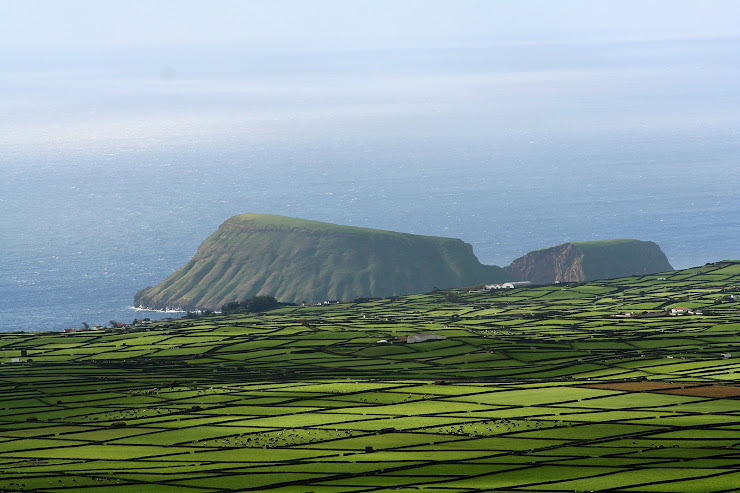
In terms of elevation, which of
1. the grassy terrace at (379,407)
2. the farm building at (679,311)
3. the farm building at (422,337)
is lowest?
the grassy terrace at (379,407)

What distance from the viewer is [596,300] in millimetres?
197375

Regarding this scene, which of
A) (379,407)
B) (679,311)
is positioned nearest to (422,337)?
(679,311)

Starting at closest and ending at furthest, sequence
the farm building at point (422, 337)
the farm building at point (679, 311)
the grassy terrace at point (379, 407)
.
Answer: the grassy terrace at point (379, 407) < the farm building at point (422, 337) < the farm building at point (679, 311)

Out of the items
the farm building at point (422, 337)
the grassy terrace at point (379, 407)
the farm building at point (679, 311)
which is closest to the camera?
the grassy terrace at point (379, 407)

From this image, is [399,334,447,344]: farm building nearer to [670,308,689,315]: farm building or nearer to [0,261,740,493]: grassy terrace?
[0,261,740,493]: grassy terrace

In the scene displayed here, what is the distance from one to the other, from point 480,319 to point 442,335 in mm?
27564

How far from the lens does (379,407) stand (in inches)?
4070

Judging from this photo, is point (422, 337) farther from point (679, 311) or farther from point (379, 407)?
point (379, 407)

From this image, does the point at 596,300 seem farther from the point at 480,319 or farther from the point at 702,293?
the point at 480,319

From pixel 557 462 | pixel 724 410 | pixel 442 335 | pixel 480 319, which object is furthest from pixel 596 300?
pixel 557 462

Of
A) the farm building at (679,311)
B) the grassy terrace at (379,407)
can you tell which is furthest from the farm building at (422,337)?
the farm building at (679,311)

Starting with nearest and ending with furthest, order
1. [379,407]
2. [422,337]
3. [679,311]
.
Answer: [379,407] < [422,337] < [679,311]

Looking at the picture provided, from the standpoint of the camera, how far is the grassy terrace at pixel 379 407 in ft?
259

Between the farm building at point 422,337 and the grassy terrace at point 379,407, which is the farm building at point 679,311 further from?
the farm building at point 422,337
